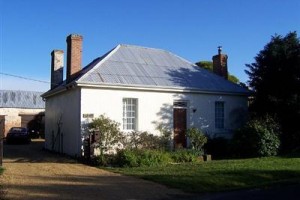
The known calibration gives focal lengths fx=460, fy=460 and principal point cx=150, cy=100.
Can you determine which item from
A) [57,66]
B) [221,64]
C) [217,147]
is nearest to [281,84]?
[217,147]

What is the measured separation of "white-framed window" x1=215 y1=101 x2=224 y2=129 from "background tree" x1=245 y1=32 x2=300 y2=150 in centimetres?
171

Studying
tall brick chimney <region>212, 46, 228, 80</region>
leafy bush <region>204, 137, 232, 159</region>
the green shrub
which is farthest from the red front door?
tall brick chimney <region>212, 46, 228, 80</region>

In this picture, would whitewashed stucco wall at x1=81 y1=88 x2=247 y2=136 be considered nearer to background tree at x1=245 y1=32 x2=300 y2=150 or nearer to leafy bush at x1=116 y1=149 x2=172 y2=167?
background tree at x1=245 y1=32 x2=300 y2=150

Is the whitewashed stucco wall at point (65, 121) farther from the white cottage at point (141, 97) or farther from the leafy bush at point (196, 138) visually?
the leafy bush at point (196, 138)

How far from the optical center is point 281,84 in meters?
23.3

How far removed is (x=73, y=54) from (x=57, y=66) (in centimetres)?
486

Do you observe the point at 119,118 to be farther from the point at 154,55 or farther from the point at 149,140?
the point at 154,55

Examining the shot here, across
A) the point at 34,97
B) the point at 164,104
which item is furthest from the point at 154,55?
the point at 34,97

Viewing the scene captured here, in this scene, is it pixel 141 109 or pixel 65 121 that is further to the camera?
pixel 65 121

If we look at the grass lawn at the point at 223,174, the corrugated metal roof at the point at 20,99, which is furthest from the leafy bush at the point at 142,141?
the corrugated metal roof at the point at 20,99

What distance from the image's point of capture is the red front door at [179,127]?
2228 centimetres

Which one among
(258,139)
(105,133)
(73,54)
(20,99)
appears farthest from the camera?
(20,99)

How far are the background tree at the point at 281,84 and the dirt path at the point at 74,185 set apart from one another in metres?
10.7

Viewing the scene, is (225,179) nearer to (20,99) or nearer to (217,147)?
(217,147)
